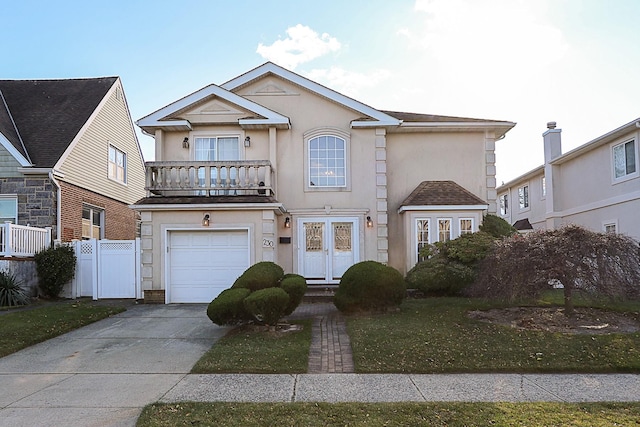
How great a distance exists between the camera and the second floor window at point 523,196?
79.4 feet

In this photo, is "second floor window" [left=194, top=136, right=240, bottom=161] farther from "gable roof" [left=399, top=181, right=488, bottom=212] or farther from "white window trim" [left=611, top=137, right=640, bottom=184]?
"white window trim" [left=611, top=137, right=640, bottom=184]

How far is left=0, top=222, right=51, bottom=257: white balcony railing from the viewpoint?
12477 mm

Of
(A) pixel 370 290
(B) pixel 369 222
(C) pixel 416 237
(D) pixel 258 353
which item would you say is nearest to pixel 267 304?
(D) pixel 258 353

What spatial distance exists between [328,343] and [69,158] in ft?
41.2

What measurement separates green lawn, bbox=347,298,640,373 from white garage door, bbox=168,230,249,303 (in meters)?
5.06

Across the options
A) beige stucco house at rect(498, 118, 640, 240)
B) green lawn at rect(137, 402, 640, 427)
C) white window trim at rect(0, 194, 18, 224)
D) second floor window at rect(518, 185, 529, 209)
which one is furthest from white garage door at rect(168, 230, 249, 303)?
second floor window at rect(518, 185, 529, 209)

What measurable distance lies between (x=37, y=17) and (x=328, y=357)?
42.0ft

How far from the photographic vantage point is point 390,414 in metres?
4.61

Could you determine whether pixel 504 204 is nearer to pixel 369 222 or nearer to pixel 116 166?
pixel 369 222

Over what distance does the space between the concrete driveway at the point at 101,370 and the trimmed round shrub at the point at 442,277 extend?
5443 mm

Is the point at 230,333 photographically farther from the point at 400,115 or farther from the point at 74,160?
the point at 74,160

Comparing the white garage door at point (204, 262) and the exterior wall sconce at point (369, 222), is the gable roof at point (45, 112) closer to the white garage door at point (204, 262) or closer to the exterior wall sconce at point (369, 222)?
the white garage door at point (204, 262)

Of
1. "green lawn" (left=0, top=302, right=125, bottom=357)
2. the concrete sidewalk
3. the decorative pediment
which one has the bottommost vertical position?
the concrete sidewalk

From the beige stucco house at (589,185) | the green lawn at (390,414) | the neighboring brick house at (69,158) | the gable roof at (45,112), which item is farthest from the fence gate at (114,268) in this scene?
the beige stucco house at (589,185)
